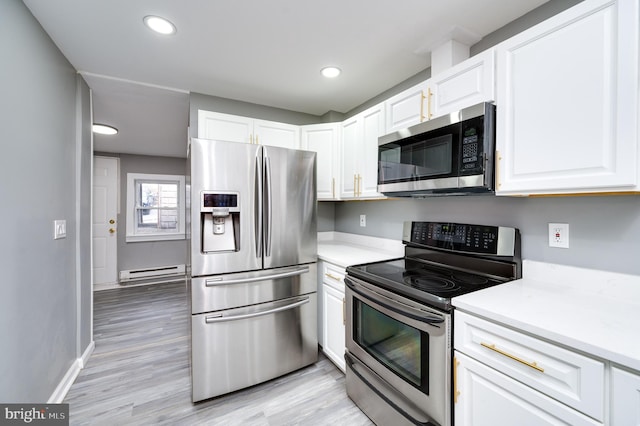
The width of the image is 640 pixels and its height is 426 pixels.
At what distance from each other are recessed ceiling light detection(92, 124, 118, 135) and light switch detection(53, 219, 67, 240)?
1.98m

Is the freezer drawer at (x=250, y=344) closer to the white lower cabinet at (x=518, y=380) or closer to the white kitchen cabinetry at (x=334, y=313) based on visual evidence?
the white kitchen cabinetry at (x=334, y=313)

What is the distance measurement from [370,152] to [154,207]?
4.54m

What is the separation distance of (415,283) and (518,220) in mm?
724

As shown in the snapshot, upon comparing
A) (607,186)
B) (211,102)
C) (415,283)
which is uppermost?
(211,102)

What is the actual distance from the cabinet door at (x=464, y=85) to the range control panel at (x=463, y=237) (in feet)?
2.43

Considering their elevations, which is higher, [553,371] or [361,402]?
[553,371]

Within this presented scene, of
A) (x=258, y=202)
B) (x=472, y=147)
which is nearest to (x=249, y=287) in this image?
(x=258, y=202)

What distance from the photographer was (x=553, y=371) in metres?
0.88

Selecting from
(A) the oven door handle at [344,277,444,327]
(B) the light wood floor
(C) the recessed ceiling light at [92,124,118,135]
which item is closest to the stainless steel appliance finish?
(A) the oven door handle at [344,277,444,327]

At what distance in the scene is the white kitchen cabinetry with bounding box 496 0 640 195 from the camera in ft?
3.11

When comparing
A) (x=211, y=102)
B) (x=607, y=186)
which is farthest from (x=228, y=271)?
(x=607, y=186)

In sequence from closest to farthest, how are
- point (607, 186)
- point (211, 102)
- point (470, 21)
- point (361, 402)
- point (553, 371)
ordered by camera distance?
point (553, 371) → point (607, 186) → point (470, 21) → point (361, 402) → point (211, 102)

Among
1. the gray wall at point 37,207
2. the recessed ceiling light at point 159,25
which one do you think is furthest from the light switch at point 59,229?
the recessed ceiling light at point 159,25

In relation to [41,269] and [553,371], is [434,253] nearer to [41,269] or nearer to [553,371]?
[553,371]
